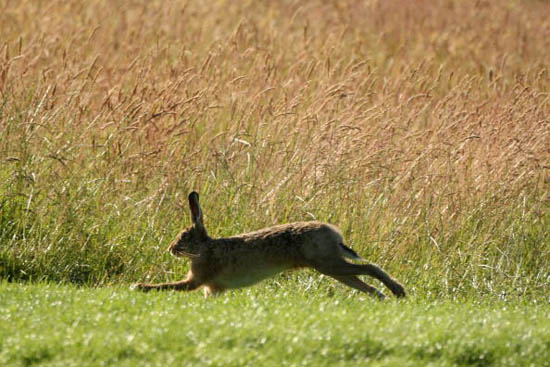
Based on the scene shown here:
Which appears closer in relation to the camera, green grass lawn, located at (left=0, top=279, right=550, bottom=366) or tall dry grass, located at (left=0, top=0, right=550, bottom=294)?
green grass lawn, located at (left=0, top=279, right=550, bottom=366)

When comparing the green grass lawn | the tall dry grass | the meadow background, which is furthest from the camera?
the tall dry grass

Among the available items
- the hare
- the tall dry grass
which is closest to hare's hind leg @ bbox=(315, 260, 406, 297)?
the hare

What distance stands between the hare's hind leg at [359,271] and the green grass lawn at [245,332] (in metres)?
0.34

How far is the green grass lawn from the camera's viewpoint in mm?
5504

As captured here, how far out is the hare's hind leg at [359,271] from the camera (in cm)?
722

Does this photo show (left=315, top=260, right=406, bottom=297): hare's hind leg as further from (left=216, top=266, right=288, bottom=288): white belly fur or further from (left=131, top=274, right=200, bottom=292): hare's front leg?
(left=131, top=274, right=200, bottom=292): hare's front leg

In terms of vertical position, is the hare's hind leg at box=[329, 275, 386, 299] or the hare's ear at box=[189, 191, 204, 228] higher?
the hare's ear at box=[189, 191, 204, 228]

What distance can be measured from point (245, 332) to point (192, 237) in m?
1.90

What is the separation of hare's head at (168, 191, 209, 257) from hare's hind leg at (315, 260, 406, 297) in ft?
3.05

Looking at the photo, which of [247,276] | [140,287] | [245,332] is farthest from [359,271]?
[245,332]

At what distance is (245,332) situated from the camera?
5801 millimetres

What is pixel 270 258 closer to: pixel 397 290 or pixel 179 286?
pixel 179 286

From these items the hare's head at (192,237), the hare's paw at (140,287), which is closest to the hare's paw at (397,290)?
the hare's head at (192,237)

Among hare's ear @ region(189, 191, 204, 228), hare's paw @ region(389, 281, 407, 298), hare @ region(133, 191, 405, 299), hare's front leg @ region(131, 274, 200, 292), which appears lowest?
hare's paw @ region(389, 281, 407, 298)
